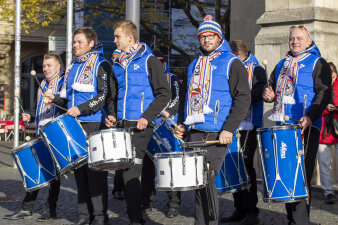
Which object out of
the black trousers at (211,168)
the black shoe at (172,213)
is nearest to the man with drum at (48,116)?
the black shoe at (172,213)

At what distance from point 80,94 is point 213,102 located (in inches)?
73.5

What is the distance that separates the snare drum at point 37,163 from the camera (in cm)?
734

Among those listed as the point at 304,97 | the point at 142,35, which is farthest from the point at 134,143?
the point at 142,35

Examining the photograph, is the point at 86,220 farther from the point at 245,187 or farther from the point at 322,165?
the point at 322,165

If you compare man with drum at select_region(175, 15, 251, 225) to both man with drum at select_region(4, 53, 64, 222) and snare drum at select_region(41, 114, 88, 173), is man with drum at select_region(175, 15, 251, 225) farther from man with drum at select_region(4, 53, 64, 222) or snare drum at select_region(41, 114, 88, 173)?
man with drum at select_region(4, 53, 64, 222)

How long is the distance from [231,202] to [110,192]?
6.47ft

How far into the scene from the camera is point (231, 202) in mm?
8711

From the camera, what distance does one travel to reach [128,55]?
6.68m

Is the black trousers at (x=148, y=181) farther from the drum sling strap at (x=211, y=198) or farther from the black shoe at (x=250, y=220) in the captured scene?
the drum sling strap at (x=211, y=198)

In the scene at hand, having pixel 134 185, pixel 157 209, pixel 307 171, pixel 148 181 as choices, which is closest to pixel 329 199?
A: pixel 157 209

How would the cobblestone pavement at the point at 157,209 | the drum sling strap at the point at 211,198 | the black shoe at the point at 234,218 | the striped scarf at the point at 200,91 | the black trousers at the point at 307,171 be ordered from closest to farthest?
the drum sling strap at the point at 211,198, the striped scarf at the point at 200,91, the black trousers at the point at 307,171, the black shoe at the point at 234,218, the cobblestone pavement at the point at 157,209

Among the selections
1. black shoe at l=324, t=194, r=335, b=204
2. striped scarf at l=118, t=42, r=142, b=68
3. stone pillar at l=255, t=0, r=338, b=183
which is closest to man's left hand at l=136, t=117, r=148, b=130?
striped scarf at l=118, t=42, r=142, b=68

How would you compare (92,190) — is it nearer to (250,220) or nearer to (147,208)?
(147,208)

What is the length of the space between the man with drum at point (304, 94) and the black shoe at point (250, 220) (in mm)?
898
